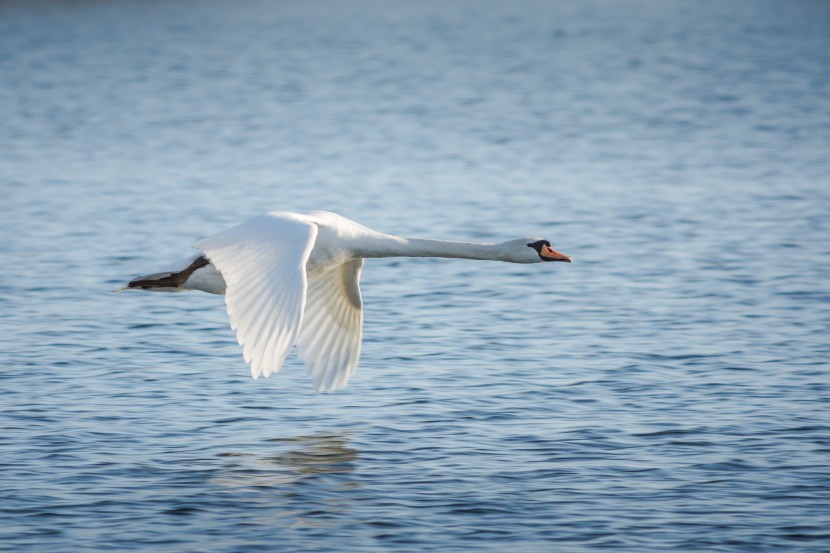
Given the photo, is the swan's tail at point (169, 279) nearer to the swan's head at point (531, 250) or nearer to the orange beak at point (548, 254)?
the swan's head at point (531, 250)

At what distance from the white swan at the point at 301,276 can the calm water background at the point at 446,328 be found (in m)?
0.50

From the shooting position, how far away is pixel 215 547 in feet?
28.1

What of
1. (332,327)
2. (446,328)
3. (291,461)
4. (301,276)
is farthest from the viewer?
→ (446,328)

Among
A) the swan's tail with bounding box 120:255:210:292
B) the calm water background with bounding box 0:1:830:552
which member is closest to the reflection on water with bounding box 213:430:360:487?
the calm water background with bounding box 0:1:830:552

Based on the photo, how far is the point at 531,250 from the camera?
420 inches

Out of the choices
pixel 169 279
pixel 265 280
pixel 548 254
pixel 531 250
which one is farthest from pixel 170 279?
pixel 548 254

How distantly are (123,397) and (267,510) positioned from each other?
8.50ft

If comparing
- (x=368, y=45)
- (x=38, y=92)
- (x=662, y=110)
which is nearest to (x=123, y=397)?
(x=662, y=110)

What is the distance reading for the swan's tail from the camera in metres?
10.5

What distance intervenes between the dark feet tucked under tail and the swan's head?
2084 millimetres

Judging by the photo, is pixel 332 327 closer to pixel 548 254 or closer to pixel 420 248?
pixel 420 248

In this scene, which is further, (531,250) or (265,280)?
(531,250)

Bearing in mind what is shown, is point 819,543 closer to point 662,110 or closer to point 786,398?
point 786,398

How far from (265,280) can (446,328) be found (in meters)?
4.43
